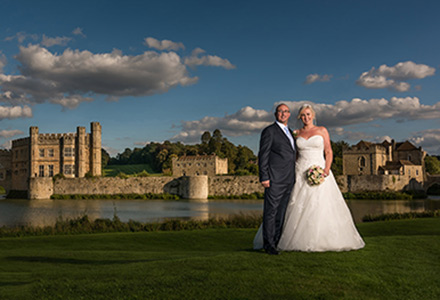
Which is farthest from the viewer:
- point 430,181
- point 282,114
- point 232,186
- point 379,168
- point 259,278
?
point 430,181

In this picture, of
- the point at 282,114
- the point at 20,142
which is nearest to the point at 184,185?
the point at 20,142

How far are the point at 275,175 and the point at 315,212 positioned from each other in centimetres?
90

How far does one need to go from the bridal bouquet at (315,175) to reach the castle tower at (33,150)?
Result: 57259 mm

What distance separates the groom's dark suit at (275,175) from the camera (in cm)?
643

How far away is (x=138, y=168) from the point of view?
101 metres

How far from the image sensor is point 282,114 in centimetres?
670

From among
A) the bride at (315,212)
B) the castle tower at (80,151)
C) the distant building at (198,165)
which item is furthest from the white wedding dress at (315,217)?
the distant building at (198,165)

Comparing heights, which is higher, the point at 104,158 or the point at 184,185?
the point at 104,158

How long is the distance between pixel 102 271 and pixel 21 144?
6088 centimetres

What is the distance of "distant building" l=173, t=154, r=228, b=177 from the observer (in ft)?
223

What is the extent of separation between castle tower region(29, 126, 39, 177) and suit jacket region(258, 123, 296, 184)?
57.0 metres

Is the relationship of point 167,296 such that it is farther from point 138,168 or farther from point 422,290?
point 138,168

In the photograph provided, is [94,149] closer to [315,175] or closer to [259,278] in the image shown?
[315,175]

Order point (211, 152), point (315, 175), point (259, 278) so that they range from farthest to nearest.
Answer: point (211, 152), point (315, 175), point (259, 278)
